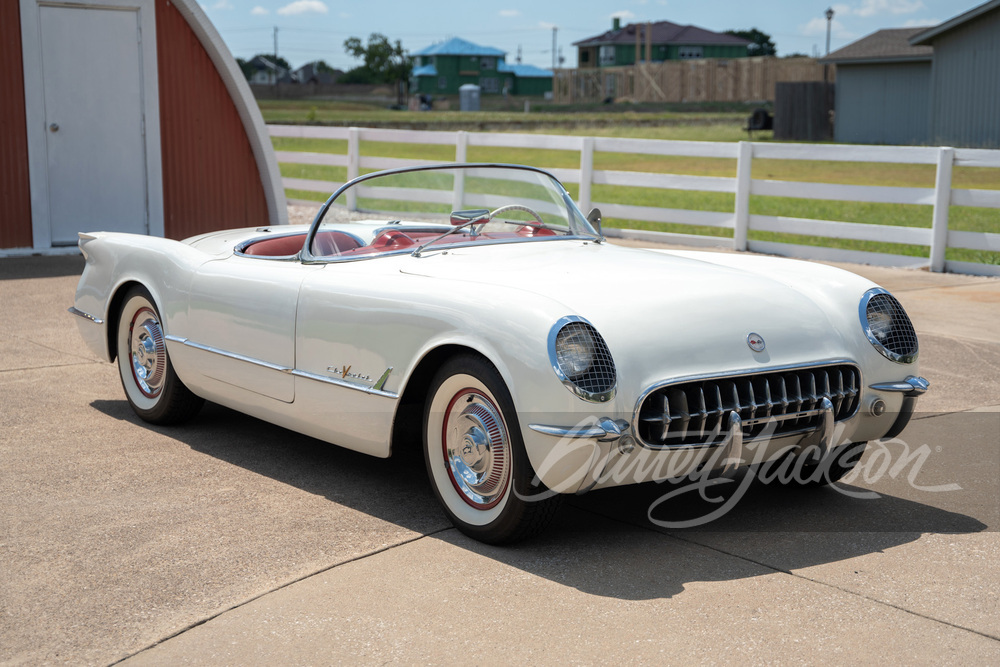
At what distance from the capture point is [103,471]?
476cm

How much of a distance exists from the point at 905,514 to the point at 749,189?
934 centimetres

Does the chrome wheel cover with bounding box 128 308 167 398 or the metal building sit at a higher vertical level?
the metal building

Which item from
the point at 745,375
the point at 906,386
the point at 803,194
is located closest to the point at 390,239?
the point at 745,375

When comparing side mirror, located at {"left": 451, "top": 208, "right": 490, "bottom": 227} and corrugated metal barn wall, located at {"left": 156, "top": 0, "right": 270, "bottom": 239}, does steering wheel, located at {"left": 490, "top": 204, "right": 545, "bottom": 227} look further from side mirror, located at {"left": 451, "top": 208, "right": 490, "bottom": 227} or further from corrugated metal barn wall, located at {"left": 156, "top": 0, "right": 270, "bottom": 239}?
corrugated metal barn wall, located at {"left": 156, "top": 0, "right": 270, "bottom": 239}

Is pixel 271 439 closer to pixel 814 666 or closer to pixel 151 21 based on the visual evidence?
pixel 814 666

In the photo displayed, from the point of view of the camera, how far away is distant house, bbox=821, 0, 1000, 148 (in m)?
28.8

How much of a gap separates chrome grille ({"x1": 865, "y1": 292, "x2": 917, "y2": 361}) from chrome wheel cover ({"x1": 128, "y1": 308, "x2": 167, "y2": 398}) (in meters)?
3.31

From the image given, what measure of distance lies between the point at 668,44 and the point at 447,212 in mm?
104971

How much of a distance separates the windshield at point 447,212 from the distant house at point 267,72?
12510cm

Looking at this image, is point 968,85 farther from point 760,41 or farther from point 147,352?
point 760,41

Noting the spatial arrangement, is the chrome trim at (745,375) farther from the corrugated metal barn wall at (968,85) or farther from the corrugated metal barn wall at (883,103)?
the corrugated metal barn wall at (883,103)

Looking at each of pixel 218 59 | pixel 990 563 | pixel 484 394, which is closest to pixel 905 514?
pixel 990 563

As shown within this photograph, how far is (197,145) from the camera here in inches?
502

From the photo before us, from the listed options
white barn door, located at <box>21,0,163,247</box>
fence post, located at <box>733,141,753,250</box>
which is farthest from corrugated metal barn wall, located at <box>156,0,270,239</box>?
fence post, located at <box>733,141,753,250</box>
